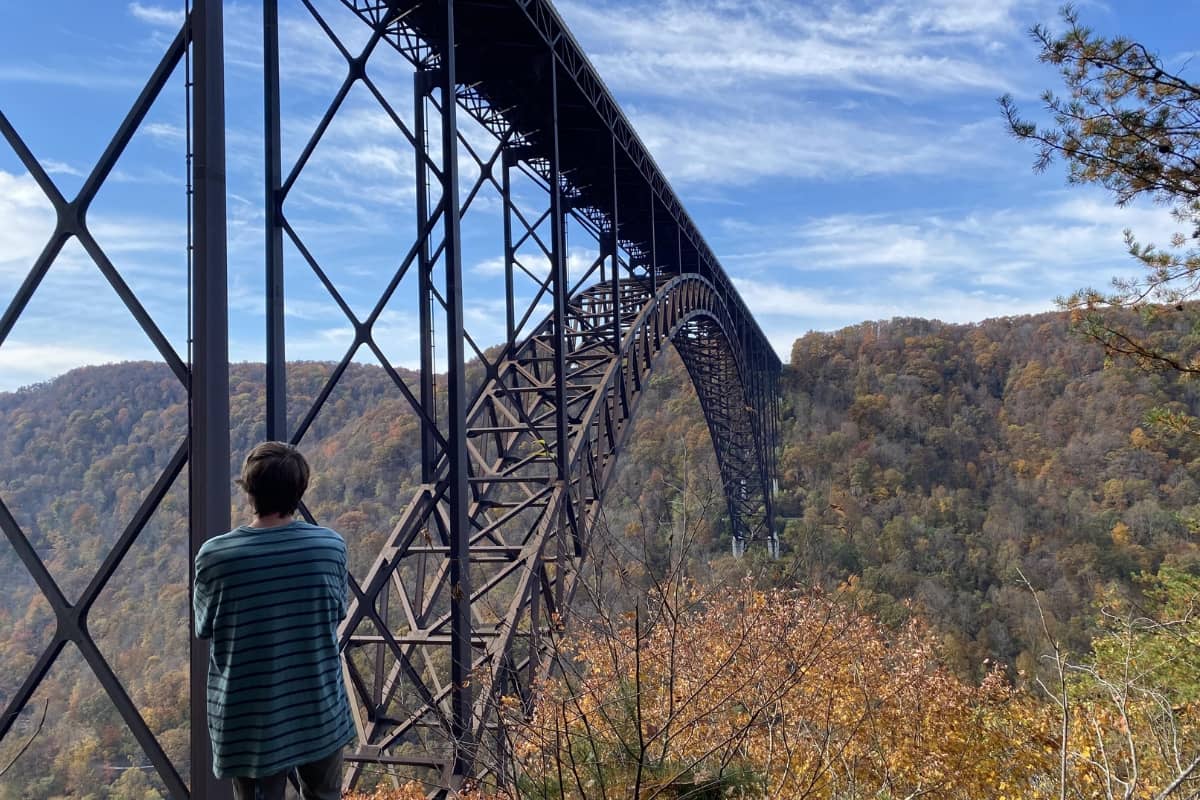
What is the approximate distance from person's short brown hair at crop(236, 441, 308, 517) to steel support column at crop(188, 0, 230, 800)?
1836 millimetres

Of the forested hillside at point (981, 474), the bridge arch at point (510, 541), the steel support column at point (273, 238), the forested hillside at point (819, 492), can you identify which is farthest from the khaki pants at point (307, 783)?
the forested hillside at point (981, 474)

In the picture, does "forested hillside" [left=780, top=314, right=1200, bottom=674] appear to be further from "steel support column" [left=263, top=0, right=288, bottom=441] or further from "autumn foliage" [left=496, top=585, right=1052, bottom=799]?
"steel support column" [left=263, top=0, right=288, bottom=441]

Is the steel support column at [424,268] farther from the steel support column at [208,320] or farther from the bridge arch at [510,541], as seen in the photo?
the steel support column at [208,320]

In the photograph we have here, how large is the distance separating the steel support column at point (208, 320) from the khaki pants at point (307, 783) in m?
1.73

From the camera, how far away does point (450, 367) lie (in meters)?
6.38

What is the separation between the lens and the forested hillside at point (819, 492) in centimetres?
616

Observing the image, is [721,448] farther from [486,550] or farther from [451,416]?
[451,416]

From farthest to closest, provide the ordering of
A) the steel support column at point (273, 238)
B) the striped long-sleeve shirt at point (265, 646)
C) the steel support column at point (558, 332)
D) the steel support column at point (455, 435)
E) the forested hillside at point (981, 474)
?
the forested hillside at point (981, 474) < the steel support column at point (558, 332) < the steel support column at point (455, 435) < the steel support column at point (273, 238) < the striped long-sleeve shirt at point (265, 646)

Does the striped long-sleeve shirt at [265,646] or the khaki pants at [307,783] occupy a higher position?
the striped long-sleeve shirt at [265,646]

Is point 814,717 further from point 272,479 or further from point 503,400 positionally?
point 272,479

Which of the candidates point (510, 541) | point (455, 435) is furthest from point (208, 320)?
point (510, 541)

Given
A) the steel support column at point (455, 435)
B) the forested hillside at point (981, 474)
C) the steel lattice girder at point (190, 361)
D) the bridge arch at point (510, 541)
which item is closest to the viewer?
the steel lattice girder at point (190, 361)

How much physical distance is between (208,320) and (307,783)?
243cm

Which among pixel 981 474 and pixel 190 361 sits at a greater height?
pixel 190 361
